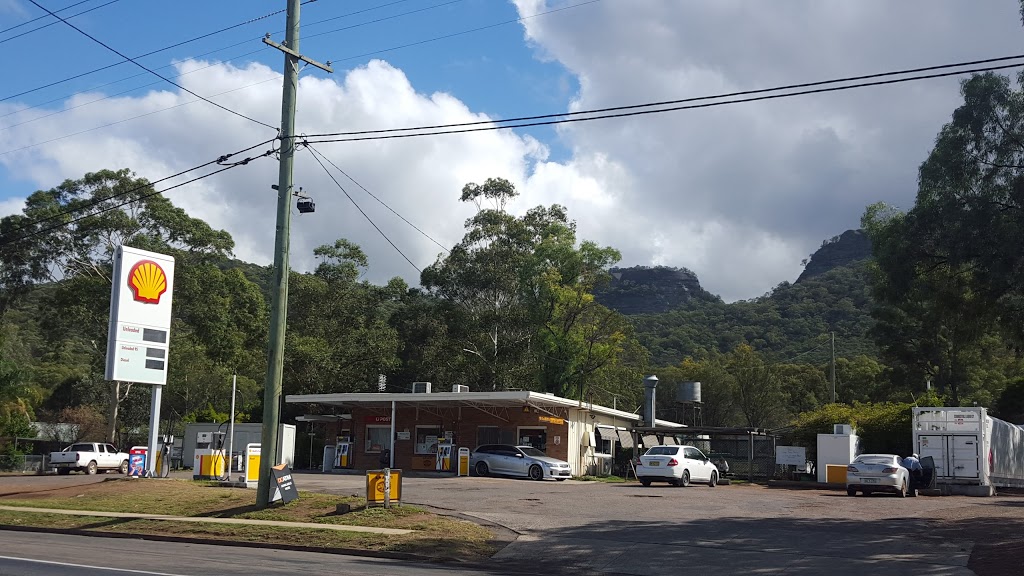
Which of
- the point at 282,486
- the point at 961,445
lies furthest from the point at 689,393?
the point at 282,486

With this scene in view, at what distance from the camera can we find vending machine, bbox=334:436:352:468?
133ft

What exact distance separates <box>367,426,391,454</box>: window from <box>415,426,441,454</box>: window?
59.8 inches

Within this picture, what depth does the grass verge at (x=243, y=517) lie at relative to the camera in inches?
614

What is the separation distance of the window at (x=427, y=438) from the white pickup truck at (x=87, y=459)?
14.2m

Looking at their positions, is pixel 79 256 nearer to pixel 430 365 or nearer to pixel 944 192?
pixel 430 365

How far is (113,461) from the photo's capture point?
4191 centimetres

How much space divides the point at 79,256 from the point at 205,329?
24.8ft

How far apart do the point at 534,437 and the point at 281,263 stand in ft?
64.5

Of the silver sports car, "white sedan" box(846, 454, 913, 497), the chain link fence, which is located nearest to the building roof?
the silver sports car

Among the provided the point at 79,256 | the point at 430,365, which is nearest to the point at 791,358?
the point at 430,365

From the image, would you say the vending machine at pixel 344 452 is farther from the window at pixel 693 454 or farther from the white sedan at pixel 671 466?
the window at pixel 693 454

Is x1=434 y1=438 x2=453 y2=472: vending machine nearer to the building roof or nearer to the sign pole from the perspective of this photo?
the building roof

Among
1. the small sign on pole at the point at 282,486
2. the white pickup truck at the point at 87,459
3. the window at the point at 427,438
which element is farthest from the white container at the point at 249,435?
the small sign on pole at the point at 282,486

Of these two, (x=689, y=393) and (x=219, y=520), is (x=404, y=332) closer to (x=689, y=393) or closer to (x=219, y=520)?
(x=689, y=393)
